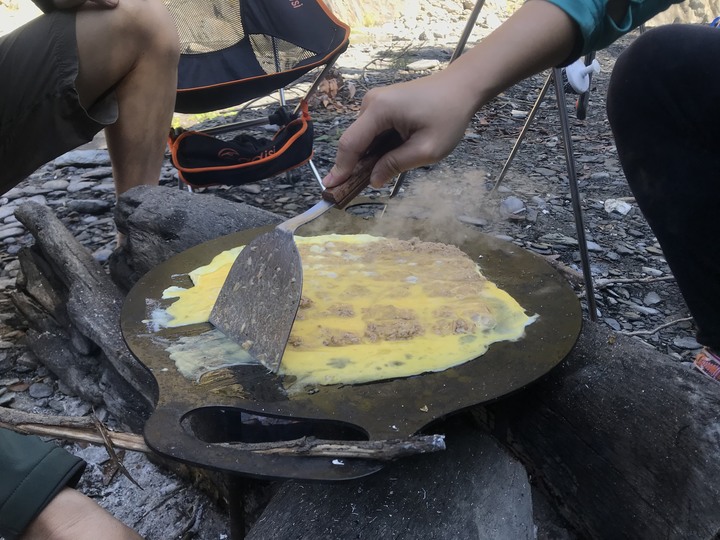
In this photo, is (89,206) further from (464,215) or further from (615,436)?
(615,436)

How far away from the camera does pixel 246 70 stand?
3871 mm

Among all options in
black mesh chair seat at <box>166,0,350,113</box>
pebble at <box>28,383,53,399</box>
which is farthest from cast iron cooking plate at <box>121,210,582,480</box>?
black mesh chair seat at <box>166,0,350,113</box>

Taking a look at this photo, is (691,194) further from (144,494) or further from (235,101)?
(235,101)

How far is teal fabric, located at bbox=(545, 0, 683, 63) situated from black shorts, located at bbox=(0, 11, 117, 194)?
1704 mm

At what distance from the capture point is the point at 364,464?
1.06m

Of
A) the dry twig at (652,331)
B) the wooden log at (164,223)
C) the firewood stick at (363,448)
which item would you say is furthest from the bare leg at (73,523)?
the dry twig at (652,331)

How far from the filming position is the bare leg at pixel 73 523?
1.31 metres

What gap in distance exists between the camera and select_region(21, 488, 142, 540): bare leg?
51.6 inches

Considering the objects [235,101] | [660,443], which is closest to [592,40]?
[660,443]

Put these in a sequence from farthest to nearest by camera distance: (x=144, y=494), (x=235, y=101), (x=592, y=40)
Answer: (x=235, y=101)
(x=144, y=494)
(x=592, y=40)

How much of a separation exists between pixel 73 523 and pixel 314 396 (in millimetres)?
598

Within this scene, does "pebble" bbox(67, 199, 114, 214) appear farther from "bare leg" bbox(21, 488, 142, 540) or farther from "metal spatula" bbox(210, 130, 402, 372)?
"bare leg" bbox(21, 488, 142, 540)

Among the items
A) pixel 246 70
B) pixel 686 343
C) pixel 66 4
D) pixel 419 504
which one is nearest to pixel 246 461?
pixel 419 504

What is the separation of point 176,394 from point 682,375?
1.10 metres
